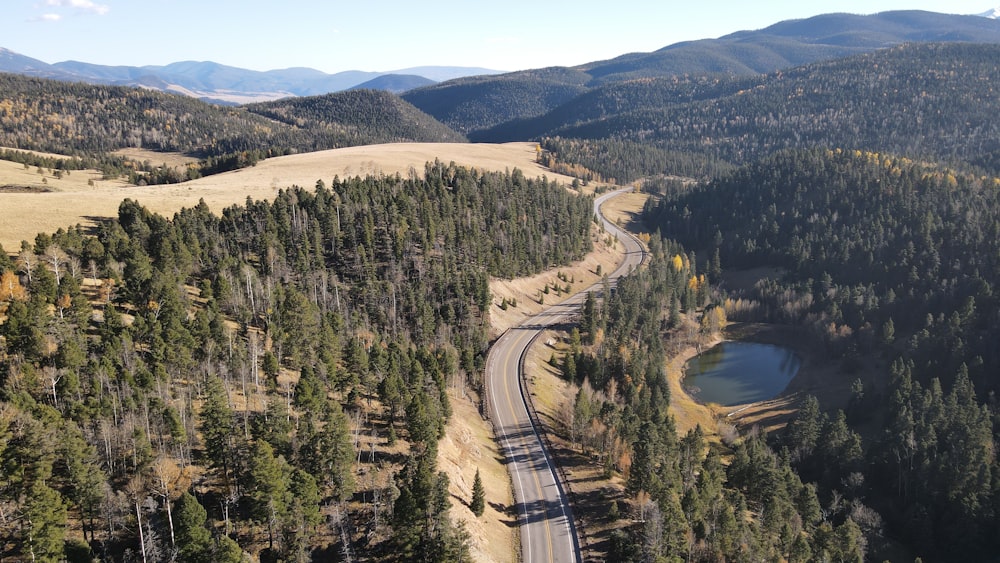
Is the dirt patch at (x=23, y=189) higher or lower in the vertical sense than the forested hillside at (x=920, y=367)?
higher

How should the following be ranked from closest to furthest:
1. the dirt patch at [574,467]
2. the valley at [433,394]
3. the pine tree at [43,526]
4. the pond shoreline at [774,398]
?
the pine tree at [43,526] → the valley at [433,394] → the dirt patch at [574,467] → the pond shoreline at [774,398]

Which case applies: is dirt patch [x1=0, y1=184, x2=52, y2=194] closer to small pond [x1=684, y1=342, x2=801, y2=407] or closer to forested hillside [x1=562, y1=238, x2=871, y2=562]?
forested hillside [x1=562, y1=238, x2=871, y2=562]

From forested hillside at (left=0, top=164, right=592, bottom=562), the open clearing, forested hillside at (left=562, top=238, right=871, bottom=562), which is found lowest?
forested hillside at (left=562, top=238, right=871, bottom=562)

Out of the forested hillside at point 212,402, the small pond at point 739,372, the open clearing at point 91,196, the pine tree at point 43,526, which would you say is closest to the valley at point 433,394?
the pine tree at point 43,526

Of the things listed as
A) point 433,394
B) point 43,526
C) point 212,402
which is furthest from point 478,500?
point 43,526

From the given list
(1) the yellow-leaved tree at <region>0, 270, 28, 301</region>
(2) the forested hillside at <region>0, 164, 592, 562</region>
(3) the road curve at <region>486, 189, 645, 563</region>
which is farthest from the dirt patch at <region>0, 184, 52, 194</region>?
(3) the road curve at <region>486, 189, 645, 563</region>

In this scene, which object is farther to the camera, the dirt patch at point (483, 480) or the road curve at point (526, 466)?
the road curve at point (526, 466)

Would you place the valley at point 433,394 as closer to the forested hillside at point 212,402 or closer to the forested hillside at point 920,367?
the forested hillside at point 212,402
